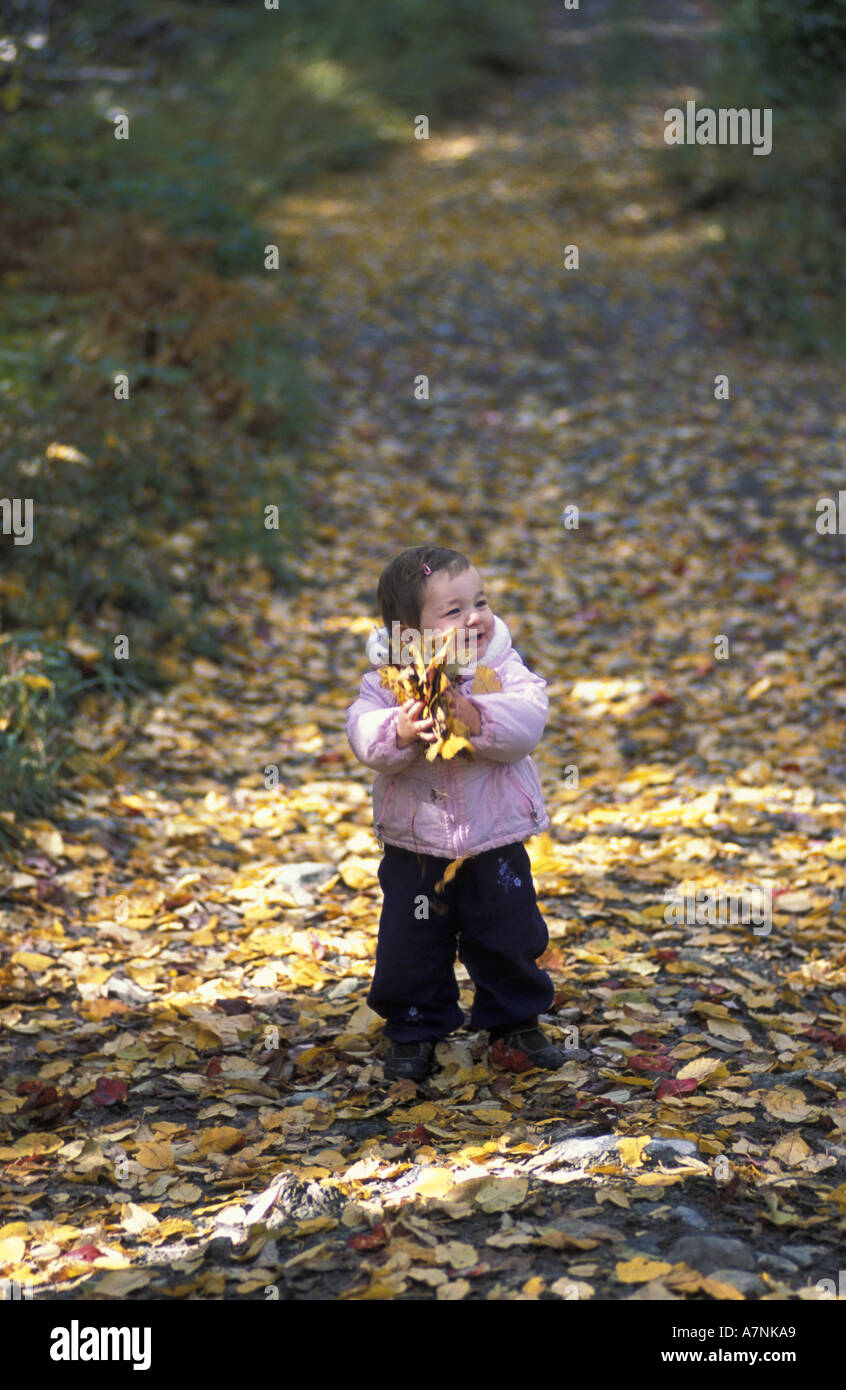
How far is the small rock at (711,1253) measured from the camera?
91.8 inches

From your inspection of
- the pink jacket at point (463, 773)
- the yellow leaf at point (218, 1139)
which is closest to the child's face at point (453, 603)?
the pink jacket at point (463, 773)

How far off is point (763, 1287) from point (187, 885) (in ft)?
8.75

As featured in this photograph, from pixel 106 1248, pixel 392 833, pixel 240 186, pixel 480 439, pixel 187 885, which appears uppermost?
pixel 240 186

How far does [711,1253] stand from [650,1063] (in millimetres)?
929

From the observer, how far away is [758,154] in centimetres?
1200

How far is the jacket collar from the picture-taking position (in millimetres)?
→ 3059

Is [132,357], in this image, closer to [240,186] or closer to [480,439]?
[480,439]

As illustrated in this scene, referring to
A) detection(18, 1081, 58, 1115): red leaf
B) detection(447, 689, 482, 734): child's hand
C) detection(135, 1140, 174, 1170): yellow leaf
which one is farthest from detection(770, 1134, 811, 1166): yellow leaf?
detection(18, 1081, 58, 1115): red leaf

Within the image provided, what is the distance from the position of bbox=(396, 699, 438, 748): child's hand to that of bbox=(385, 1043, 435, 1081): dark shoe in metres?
0.90

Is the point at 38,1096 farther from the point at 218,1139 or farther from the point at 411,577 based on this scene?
the point at 411,577

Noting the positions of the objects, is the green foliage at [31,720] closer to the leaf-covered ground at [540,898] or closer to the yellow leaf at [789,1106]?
the leaf-covered ground at [540,898]

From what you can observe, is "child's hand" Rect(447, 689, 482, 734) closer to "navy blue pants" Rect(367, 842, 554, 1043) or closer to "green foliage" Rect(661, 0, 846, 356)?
"navy blue pants" Rect(367, 842, 554, 1043)

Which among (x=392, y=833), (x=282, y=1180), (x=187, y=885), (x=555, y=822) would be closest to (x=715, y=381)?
(x=555, y=822)

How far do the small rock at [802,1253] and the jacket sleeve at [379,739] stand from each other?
1.32 metres
